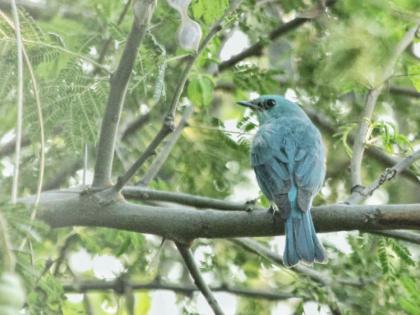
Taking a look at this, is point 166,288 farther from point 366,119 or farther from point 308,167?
point 366,119

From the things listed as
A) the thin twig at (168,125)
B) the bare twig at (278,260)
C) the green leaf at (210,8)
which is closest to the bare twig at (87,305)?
the bare twig at (278,260)

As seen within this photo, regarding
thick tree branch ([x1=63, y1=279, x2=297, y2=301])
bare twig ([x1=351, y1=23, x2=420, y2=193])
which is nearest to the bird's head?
thick tree branch ([x1=63, y1=279, x2=297, y2=301])

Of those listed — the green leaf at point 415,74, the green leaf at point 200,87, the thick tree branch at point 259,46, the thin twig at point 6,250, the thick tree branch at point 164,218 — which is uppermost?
the thick tree branch at point 259,46

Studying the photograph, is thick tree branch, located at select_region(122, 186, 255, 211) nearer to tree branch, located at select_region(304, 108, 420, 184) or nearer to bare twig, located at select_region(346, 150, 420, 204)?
bare twig, located at select_region(346, 150, 420, 204)

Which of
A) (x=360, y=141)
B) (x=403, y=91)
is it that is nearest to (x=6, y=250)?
(x=360, y=141)

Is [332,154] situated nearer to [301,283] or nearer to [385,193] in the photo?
[385,193]

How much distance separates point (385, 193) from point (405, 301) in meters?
2.54

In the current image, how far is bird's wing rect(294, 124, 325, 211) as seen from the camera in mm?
5160

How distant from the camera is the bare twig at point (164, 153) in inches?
203

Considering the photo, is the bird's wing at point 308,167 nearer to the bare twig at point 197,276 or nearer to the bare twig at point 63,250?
the bare twig at point 197,276

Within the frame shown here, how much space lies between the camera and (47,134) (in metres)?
4.45

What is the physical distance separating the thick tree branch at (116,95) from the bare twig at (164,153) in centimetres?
95

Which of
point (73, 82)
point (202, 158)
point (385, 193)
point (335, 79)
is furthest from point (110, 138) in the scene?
point (385, 193)

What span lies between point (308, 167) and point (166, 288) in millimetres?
1676
